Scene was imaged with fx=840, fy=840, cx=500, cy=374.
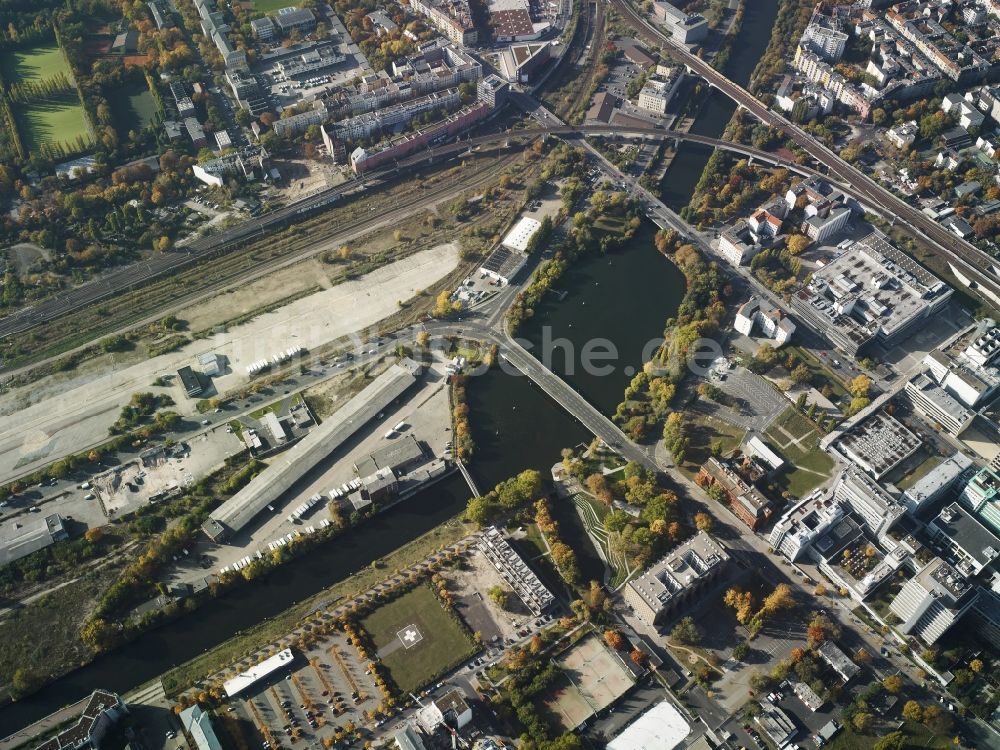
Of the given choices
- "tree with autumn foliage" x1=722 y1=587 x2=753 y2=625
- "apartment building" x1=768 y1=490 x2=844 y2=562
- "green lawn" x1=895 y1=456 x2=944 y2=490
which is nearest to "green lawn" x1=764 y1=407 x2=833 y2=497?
"apartment building" x1=768 y1=490 x2=844 y2=562

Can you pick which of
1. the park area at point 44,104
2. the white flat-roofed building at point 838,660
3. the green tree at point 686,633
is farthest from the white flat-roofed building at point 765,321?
the park area at point 44,104

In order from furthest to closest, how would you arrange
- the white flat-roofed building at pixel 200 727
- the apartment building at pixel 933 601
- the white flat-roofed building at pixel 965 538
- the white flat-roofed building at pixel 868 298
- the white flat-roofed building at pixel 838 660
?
the white flat-roofed building at pixel 868 298 < the white flat-roofed building at pixel 965 538 < the apartment building at pixel 933 601 < the white flat-roofed building at pixel 838 660 < the white flat-roofed building at pixel 200 727

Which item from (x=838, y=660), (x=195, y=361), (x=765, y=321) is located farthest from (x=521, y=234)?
(x=838, y=660)

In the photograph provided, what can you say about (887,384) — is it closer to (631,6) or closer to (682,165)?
(682,165)

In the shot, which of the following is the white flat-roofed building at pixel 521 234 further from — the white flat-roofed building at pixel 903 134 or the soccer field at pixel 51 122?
the soccer field at pixel 51 122

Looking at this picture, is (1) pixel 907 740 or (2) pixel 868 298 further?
(2) pixel 868 298

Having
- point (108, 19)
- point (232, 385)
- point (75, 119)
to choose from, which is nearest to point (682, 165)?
point (232, 385)

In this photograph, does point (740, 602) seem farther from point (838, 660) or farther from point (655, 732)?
point (655, 732)
